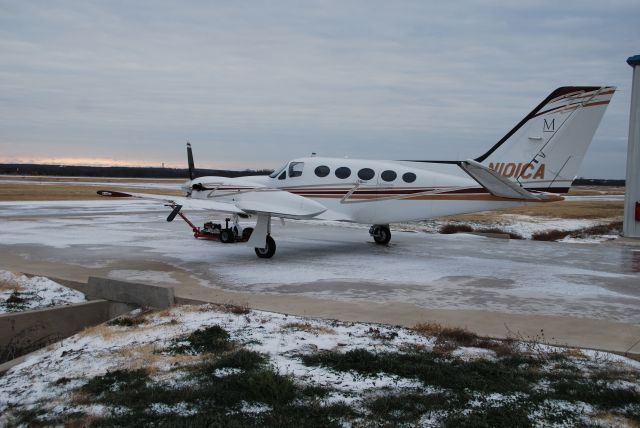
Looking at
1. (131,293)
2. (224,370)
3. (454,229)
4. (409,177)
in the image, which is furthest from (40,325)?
(454,229)

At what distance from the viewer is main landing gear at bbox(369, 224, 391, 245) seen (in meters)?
19.2

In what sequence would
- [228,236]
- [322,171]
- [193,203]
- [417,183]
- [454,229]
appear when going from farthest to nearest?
[454,229], [228,236], [322,171], [417,183], [193,203]

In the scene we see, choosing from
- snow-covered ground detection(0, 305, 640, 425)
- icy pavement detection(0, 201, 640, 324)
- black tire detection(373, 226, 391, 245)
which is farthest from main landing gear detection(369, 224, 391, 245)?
snow-covered ground detection(0, 305, 640, 425)

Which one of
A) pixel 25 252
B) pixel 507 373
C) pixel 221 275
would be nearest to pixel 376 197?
pixel 221 275

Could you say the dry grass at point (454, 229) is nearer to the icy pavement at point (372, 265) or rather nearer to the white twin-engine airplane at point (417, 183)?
the icy pavement at point (372, 265)

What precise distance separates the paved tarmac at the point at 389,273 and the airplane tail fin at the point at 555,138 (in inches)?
91.7

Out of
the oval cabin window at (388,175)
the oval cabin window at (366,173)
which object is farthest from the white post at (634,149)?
the oval cabin window at (366,173)

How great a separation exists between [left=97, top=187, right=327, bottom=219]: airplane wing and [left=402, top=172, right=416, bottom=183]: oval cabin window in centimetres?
261

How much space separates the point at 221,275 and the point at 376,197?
613 centimetres

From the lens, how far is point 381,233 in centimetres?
1925

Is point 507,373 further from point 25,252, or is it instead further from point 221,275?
point 25,252

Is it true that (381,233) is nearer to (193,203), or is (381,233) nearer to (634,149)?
(193,203)

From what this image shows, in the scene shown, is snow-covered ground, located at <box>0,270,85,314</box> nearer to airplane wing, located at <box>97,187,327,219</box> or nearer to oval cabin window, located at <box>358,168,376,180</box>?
airplane wing, located at <box>97,187,327,219</box>

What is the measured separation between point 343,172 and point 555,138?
606cm
